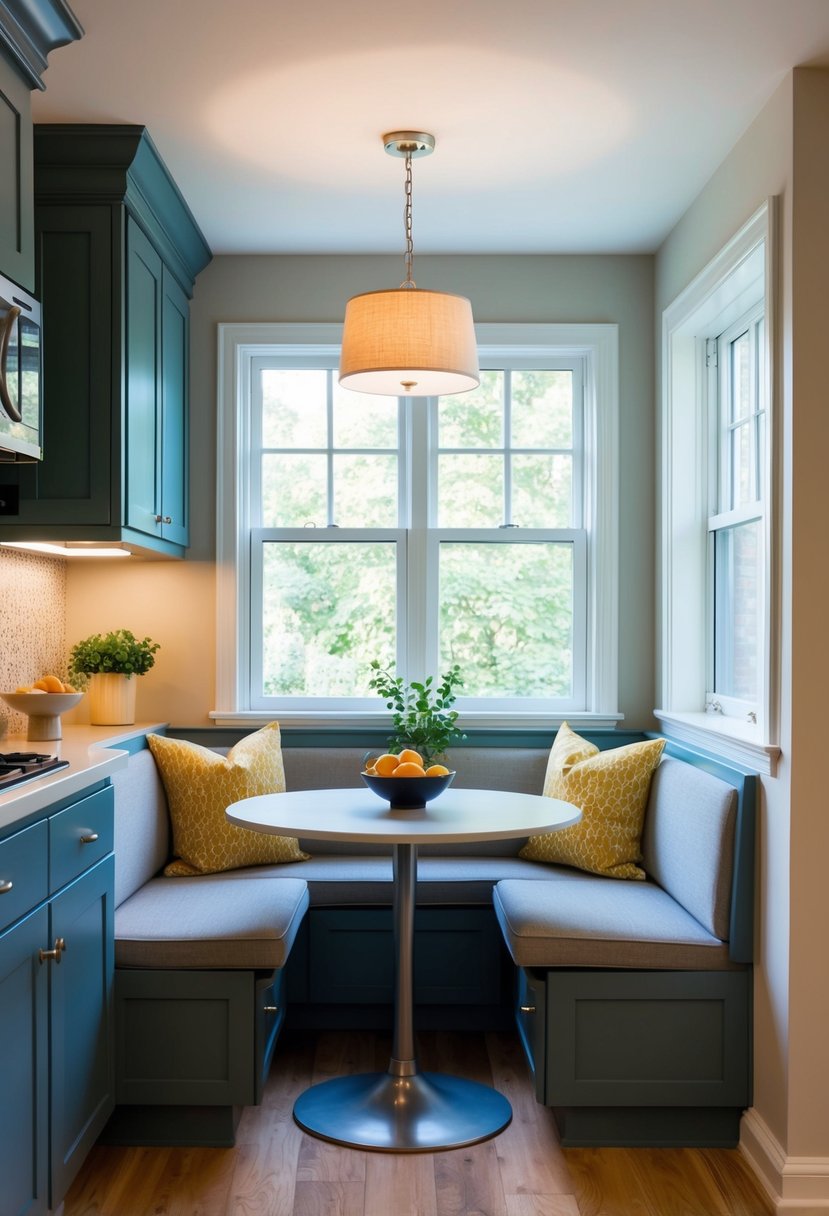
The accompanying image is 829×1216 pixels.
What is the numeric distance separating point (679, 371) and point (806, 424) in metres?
1.23

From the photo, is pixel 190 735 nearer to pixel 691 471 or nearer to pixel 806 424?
pixel 691 471

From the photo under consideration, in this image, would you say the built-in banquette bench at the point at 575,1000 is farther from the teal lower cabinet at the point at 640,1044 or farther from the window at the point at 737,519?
the window at the point at 737,519

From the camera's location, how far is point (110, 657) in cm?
368

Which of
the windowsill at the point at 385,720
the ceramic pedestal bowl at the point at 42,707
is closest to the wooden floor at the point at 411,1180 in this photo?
the ceramic pedestal bowl at the point at 42,707

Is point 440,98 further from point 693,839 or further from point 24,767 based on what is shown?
point 693,839

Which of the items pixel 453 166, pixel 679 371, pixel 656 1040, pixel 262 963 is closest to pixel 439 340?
pixel 453 166

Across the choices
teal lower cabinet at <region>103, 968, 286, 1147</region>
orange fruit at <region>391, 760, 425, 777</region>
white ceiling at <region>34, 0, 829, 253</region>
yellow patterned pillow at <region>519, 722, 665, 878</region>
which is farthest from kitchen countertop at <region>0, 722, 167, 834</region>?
white ceiling at <region>34, 0, 829, 253</region>

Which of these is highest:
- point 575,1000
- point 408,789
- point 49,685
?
point 49,685

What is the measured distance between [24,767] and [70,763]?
29 centimetres

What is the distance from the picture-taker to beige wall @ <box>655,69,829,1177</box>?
8.34 feet

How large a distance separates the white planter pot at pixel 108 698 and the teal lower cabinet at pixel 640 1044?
1697 mm

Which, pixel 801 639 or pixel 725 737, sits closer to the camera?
pixel 801 639

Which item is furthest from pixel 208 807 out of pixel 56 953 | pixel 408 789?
pixel 56 953

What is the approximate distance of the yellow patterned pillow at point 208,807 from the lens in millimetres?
3414
